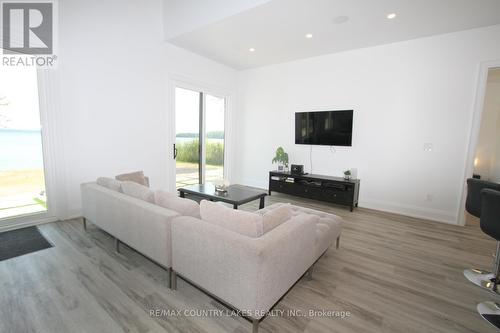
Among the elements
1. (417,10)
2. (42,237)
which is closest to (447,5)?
(417,10)

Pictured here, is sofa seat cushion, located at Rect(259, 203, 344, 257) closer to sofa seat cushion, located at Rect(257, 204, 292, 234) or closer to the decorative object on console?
sofa seat cushion, located at Rect(257, 204, 292, 234)

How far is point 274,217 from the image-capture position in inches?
68.4

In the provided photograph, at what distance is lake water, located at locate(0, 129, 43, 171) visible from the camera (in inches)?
120

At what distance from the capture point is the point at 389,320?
5.62 feet

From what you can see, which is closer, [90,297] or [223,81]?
[90,297]

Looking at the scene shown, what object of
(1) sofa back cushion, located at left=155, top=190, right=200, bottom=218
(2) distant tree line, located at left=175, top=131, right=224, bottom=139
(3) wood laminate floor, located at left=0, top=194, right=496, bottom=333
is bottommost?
(3) wood laminate floor, located at left=0, top=194, right=496, bottom=333

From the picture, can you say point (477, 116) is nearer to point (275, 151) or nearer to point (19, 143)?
point (275, 151)

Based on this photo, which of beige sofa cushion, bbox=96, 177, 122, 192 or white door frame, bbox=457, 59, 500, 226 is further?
white door frame, bbox=457, 59, 500, 226

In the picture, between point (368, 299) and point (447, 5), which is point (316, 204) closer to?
point (368, 299)

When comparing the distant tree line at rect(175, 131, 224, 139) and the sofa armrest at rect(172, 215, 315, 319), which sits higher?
the distant tree line at rect(175, 131, 224, 139)

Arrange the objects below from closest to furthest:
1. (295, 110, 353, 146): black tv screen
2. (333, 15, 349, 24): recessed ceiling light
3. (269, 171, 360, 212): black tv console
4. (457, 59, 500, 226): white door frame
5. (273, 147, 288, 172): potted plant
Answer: (333, 15, 349, 24): recessed ceiling light, (457, 59, 500, 226): white door frame, (269, 171, 360, 212): black tv console, (295, 110, 353, 146): black tv screen, (273, 147, 288, 172): potted plant

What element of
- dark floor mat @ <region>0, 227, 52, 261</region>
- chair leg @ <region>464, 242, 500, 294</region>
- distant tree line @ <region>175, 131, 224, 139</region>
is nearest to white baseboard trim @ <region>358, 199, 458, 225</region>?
chair leg @ <region>464, 242, 500, 294</region>

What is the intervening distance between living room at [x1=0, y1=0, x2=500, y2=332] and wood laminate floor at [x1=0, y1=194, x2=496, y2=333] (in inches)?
0.6

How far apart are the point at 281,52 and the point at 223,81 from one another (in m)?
1.70
